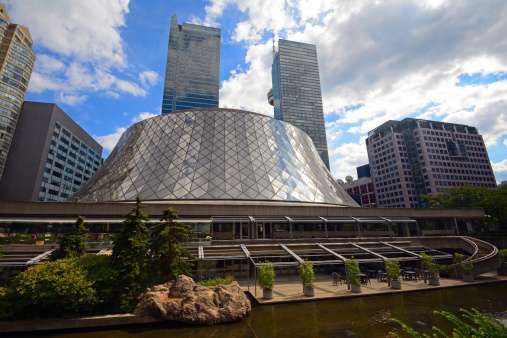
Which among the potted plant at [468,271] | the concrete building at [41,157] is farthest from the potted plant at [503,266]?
the concrete building at [41,157]

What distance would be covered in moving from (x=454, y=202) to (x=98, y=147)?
125501 millimetres

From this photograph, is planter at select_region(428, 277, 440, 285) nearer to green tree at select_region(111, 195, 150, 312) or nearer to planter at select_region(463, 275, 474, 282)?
planter at select_region(463, 275, 474, 282)

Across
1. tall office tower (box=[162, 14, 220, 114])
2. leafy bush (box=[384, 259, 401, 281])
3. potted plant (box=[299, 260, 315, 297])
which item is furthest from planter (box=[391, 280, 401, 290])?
tall office tower (box=[162, 14, 220, 114])

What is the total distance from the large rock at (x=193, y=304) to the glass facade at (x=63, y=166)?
7422 cm

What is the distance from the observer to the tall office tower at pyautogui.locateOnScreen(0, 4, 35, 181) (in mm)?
63031

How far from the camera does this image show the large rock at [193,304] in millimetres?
13547

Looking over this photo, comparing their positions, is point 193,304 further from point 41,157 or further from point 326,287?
point 41,157

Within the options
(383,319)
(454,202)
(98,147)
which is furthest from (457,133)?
(98,147)

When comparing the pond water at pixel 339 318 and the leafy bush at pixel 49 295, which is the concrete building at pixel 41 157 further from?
the pond water at pixel 339 318

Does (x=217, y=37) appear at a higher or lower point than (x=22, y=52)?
higher

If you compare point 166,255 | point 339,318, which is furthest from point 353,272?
point 166,255

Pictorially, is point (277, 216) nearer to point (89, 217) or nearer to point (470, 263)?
point (470, 263)

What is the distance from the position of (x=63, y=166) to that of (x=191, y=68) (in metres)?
102

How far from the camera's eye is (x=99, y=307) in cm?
1423
